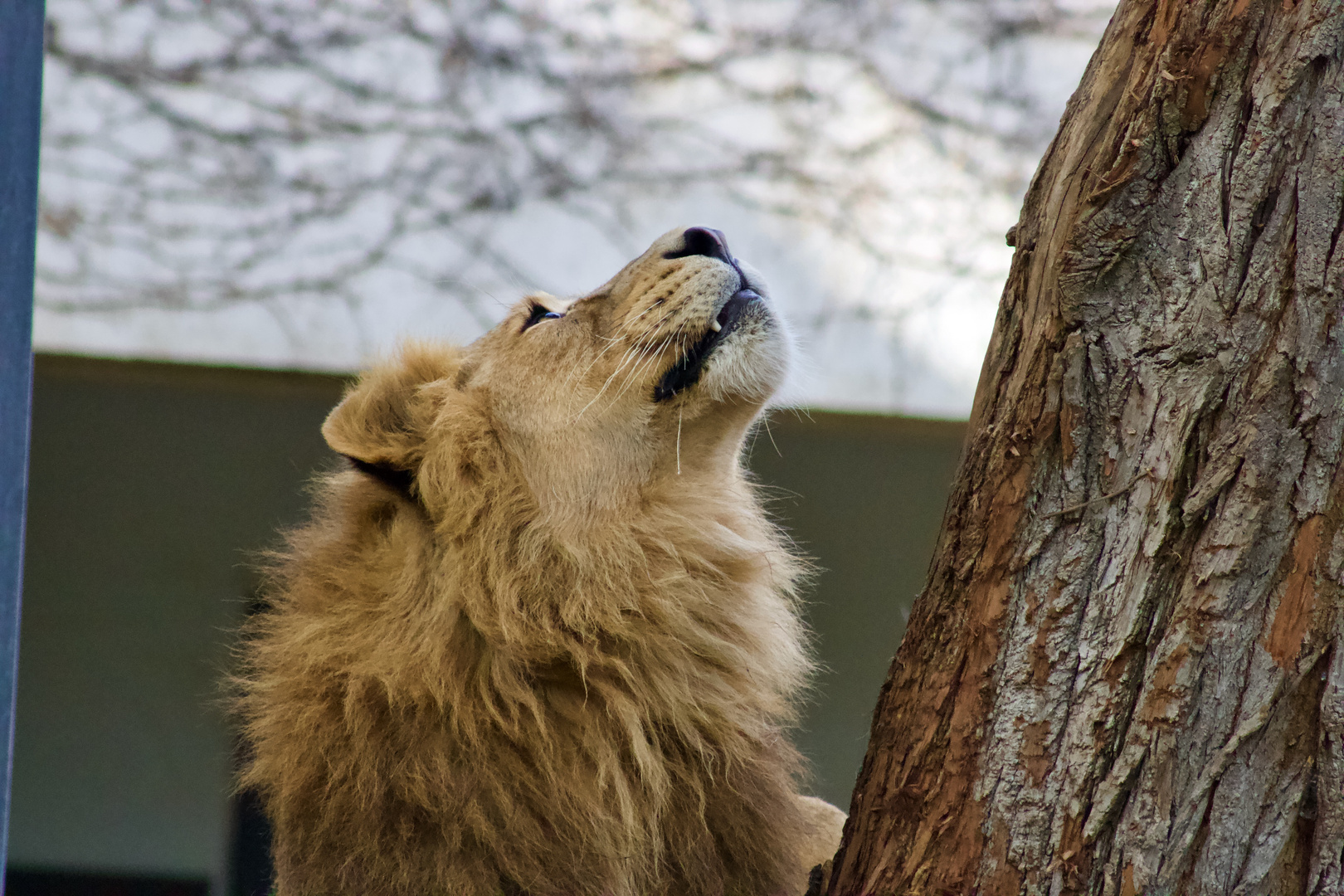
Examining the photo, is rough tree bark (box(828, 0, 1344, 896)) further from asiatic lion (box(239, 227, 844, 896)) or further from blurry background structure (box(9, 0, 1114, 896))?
blurry background structure (box(9, 0, 1114, 896))

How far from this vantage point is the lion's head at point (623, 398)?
259cm

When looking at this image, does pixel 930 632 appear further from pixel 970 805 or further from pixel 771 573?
pixel 771 573

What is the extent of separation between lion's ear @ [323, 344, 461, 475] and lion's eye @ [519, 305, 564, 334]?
20 centimetres

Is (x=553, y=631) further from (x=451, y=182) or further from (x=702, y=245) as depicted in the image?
(x=451, y=182)

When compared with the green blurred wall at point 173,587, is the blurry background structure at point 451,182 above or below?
above

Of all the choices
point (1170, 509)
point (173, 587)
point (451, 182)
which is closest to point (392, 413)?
point (1170, 509)

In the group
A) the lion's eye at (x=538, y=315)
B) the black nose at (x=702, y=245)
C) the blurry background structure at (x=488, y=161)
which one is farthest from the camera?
the blurry background structure at (x=488, y=161)

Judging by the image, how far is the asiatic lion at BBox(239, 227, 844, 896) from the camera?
7.46ft

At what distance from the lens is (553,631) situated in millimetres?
2424

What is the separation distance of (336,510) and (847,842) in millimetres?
1424

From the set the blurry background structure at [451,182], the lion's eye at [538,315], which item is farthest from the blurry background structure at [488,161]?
the lion's eye at [538,315]

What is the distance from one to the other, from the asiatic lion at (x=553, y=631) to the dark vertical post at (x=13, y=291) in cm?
62

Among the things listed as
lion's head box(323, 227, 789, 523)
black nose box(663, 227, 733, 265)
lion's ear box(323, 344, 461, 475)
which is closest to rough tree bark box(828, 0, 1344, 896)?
lion's head box(323, 227, 789, 523)

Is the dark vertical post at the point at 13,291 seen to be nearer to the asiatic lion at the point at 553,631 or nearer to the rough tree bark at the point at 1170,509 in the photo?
the asiatic lion at the point at 553,631
